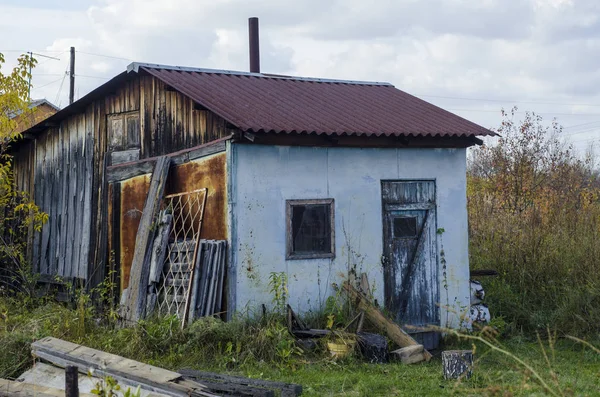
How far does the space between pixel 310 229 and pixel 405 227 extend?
172 centimetres

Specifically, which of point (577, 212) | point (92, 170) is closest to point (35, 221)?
point (92, 170)

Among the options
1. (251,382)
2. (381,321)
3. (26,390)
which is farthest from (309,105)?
(26,390)

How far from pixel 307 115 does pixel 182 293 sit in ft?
10.9

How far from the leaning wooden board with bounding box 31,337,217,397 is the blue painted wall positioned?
2.61 m

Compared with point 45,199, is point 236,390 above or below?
below

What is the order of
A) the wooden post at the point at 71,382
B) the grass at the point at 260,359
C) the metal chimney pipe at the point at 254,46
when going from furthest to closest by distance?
the metal chimney pipe at the point at 254,46 < the grass at the point at 260,359 < the wooden post at the point at 71,382

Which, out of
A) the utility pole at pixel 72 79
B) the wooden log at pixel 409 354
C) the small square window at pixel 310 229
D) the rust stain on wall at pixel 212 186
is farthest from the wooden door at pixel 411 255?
the utility pole at pixel 72 79

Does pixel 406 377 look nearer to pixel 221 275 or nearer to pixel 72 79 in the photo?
pixel 221 275

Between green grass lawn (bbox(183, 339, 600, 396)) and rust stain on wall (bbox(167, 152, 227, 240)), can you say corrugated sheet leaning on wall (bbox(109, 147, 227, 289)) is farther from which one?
green grass lawn (bbox(183, 339, 600, 396))

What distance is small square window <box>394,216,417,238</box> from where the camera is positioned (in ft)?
38.2

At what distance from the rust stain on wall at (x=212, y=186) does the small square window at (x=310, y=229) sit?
95 cm

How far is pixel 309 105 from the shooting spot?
1238cm

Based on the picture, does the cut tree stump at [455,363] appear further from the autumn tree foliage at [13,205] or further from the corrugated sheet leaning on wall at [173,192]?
the autumn tree foliage at [13,205]

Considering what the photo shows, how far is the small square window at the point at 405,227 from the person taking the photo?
1166 centimetres
